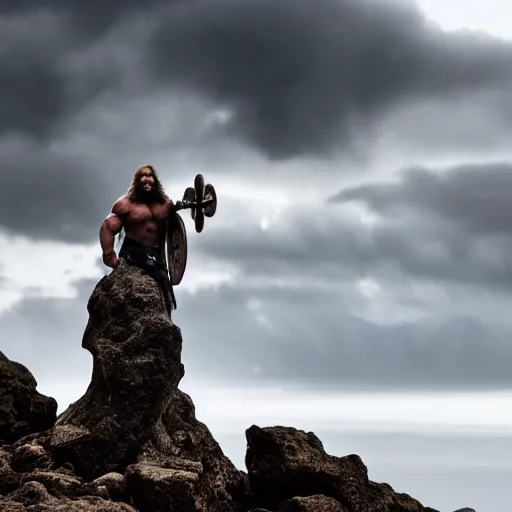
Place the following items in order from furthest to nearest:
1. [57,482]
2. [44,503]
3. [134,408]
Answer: [134,408] → [57,482] → [44,503]

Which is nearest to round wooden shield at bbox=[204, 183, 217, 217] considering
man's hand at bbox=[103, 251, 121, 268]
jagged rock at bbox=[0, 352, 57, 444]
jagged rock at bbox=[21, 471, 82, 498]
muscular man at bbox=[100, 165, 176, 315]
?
muscular man at bbox=[100, 165, 176, 315]

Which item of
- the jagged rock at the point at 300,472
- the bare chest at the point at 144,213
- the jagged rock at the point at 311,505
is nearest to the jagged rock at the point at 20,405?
the bare chest at the point at 144,213

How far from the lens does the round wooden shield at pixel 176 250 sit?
29042mm

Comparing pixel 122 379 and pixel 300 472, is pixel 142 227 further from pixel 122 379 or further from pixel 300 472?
pixel 300 472

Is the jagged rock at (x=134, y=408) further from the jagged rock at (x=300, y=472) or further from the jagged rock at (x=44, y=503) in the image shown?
the jagged rock at (x=44, y=503)

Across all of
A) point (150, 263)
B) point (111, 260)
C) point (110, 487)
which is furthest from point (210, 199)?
point (110, 487)

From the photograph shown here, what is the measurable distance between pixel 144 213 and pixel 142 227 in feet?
1.17

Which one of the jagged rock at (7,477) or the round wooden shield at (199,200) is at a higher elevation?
the round wooden shield at (199,200)

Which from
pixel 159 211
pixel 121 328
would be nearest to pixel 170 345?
pixel 121 328

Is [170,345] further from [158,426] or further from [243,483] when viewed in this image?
[243,483]

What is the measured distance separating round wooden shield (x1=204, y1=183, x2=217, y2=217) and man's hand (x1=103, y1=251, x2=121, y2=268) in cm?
256

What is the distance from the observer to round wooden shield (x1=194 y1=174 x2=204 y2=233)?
29016 mm

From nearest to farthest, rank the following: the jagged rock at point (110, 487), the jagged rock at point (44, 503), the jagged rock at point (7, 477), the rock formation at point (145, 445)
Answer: the jagged rock at point (44, 503)
the jagged rock at point (110, 487)
the jagged rock at point (7, 477)
the rock formation at point (145, 445)

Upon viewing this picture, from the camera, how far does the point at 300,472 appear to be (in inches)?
1064
